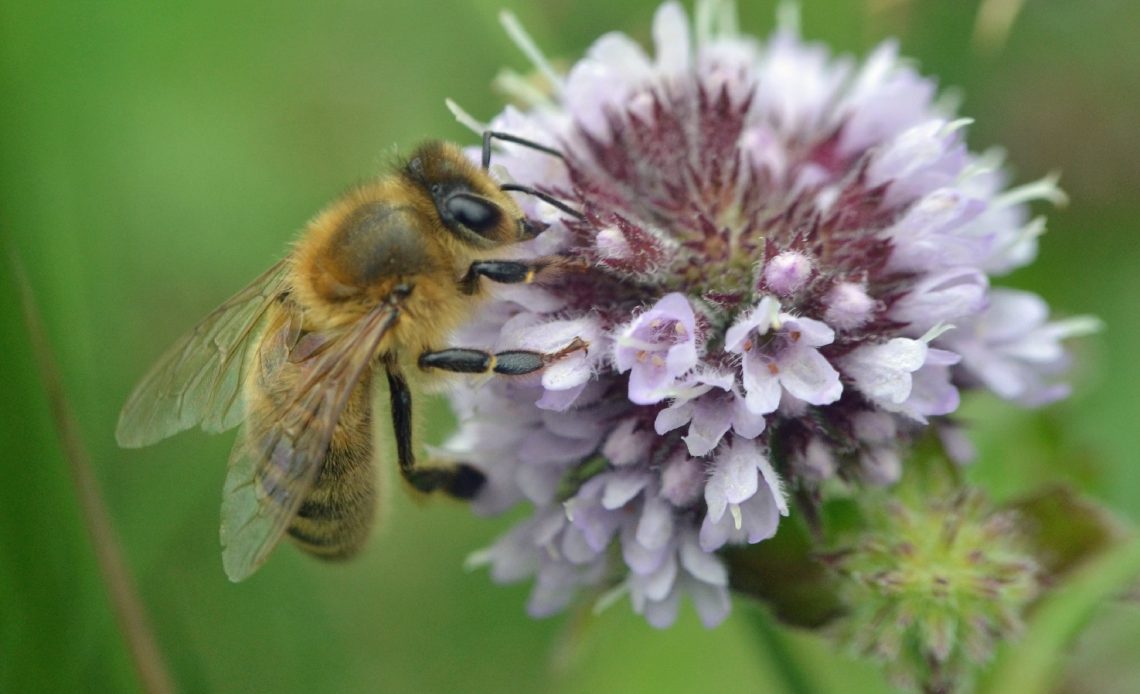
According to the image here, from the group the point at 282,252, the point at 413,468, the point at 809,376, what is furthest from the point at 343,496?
the point at 282,252

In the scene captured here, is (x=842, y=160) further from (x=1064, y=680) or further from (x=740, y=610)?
(x=1064, y=680)

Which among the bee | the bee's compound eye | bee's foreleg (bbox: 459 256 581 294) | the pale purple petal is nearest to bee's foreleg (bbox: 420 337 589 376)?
the bee

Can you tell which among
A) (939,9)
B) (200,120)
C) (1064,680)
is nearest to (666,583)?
(1064,680)

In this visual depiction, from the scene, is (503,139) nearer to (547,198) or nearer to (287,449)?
(547,198)

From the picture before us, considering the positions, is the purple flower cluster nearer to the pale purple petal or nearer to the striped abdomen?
the pale purple petal

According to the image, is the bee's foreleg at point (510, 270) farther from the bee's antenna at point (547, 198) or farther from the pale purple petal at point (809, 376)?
the pale purple petal at point (809, 376)

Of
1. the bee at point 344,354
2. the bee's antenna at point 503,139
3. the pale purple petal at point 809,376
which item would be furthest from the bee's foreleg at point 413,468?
the pale purple petal at point 809,376
